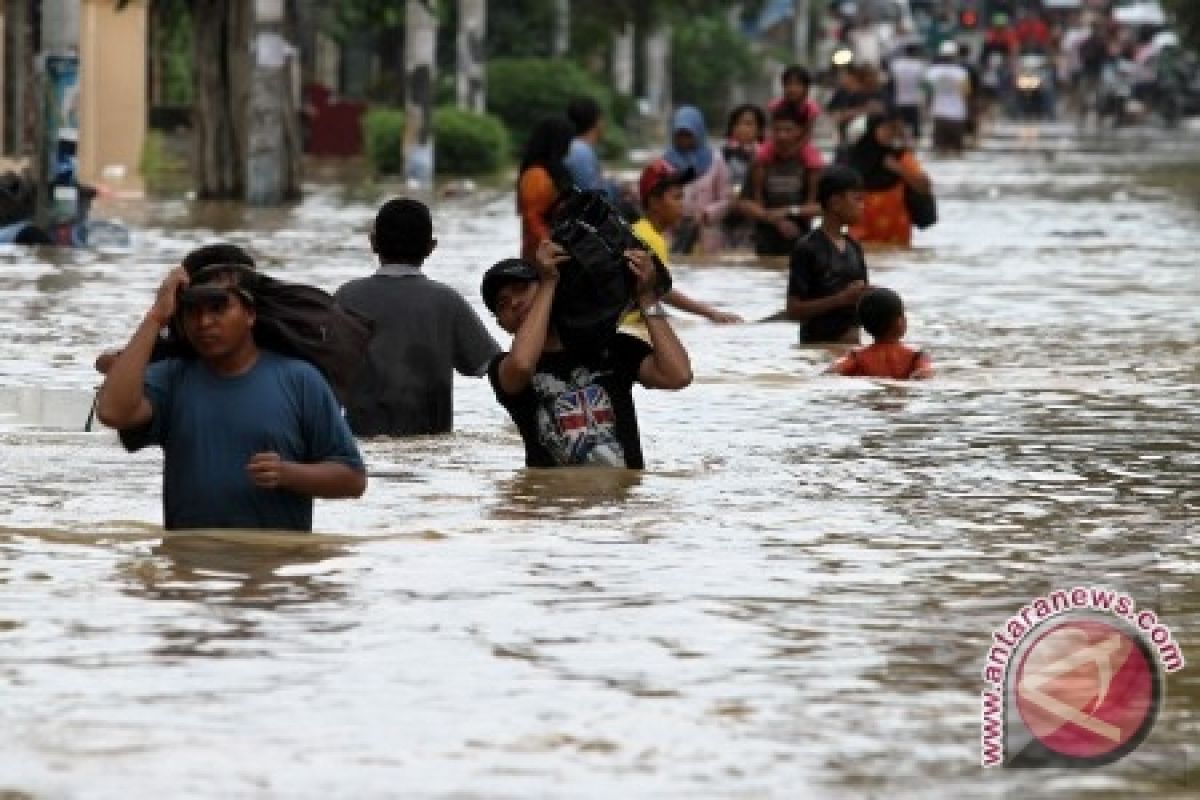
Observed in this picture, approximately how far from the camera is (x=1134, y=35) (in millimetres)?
102500

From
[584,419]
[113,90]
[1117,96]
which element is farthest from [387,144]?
[1117,96]

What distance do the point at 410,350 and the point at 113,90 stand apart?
31619 mm

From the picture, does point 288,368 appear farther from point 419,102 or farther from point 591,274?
point 419,102

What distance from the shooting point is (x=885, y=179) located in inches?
1204

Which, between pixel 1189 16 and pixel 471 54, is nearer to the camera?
pixel 471 54

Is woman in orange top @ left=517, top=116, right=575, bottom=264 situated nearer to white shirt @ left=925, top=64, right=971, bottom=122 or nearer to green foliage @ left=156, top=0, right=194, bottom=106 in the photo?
white shirt @ left=925, top=64, right=971, bottom=122

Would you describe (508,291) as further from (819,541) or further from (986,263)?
(986,263)

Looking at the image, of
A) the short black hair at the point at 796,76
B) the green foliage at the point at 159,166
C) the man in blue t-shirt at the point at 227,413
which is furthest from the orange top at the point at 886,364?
the green foliage at the point at 159,166

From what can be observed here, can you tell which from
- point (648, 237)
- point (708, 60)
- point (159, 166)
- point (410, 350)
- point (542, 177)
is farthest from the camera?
point (708, 60)

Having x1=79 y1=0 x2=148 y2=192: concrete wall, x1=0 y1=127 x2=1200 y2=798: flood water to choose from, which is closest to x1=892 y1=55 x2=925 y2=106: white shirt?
x1=79 y1=0 x2=148 y2=192: concrete wall

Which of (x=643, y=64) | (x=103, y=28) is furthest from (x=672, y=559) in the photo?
(x=643, y=64)

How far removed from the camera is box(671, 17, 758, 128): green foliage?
72.8m

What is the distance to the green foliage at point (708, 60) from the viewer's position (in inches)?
2867

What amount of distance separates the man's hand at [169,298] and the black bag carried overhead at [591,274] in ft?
8.56
